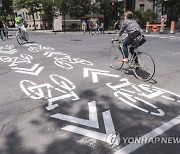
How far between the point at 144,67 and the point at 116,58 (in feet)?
5.66

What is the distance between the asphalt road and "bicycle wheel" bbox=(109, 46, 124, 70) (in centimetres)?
31

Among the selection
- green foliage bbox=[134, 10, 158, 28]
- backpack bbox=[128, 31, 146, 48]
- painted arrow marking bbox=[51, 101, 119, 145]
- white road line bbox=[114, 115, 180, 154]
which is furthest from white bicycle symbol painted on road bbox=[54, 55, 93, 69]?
green foliage bbox=[134, 10, 158, 28]

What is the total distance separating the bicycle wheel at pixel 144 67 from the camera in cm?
730

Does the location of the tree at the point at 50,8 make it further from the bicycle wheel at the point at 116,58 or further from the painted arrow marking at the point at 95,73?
the painted arrow marking at the point at 95,73

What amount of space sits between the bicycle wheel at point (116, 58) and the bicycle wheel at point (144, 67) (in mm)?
1044

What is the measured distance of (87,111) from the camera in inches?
203

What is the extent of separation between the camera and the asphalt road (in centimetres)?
391

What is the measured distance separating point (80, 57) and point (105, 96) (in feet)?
17.7

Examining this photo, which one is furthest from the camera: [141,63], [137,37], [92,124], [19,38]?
[19,38]

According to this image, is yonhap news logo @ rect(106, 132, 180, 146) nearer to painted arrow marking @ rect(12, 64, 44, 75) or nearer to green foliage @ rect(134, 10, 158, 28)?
painted arrow marking @ rect(12, 64, 44, 75)

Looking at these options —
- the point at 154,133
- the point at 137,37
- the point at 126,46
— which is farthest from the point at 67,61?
the point at 154,133

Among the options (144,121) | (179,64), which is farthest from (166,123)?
(179,64)

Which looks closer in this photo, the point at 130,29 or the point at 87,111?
the point at 87,111

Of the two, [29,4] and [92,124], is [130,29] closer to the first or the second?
[92,124]
